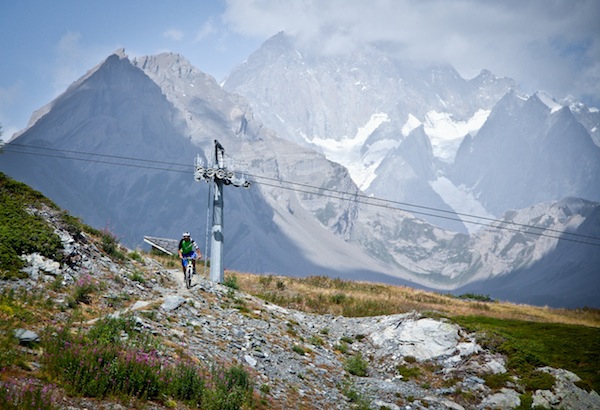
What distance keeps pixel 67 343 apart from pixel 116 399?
202cm

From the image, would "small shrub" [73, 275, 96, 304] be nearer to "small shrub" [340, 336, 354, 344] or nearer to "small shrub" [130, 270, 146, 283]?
"small shrub" [130, 270, 146, 283]

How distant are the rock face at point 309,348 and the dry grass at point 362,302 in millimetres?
4873

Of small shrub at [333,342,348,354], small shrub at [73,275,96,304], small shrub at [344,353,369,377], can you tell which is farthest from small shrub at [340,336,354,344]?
small shrub at [73,275,96,304]

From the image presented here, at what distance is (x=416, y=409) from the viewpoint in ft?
61.1

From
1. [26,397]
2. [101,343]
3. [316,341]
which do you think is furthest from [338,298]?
[26,397]

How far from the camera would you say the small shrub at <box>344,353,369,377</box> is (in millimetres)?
21750

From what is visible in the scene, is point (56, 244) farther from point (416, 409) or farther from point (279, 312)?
point (416, 409)

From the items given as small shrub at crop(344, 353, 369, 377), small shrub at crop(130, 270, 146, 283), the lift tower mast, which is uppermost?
the lift tower mast

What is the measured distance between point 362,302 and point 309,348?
47.8 feet

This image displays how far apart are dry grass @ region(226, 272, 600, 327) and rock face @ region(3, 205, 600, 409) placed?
4873 mm

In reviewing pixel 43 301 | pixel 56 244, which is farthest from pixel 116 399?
pixel 56 244

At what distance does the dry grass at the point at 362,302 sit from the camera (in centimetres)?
3434

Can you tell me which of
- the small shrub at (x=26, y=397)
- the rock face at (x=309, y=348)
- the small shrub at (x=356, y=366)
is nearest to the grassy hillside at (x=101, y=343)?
the small shrub at (x=26, y=397)

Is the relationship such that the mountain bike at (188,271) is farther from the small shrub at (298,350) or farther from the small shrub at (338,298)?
the small shrub at (338,298)
